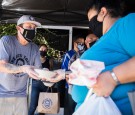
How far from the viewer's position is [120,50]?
1.64m

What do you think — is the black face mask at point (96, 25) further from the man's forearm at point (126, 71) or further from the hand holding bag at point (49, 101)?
the hand holding bag at point (49, 101)

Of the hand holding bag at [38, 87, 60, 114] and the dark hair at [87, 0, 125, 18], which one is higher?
the dark hair at [87, 0, 125, 18]

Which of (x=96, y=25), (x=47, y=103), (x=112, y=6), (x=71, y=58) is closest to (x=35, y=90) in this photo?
(x=71, y=58)

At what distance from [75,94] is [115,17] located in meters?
0.54

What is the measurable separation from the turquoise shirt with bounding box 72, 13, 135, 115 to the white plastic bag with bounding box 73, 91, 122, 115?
3.7 inches

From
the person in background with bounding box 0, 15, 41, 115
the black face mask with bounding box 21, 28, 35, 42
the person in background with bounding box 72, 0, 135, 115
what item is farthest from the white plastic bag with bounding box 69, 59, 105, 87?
the black face mask with bounding box 21, 28, 35, 42

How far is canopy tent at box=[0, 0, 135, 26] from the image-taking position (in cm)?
625

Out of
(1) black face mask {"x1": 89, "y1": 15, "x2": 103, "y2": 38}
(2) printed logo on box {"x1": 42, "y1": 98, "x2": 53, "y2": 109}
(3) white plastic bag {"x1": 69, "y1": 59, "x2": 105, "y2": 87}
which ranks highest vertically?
(1) black face mask {"x1": 89, "y1": 15, "x2": 103, "y2": 38}

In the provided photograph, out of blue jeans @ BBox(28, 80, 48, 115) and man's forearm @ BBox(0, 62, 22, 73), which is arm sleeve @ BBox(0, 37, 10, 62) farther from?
blue jeans @ BBox(28, 80, 48, 115)

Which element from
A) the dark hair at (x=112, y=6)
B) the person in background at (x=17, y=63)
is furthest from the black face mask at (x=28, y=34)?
the dark hair at (x=112, y=6)

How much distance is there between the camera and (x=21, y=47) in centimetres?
376

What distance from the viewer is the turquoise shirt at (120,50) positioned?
1587 mm

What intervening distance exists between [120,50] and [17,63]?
7.37ft

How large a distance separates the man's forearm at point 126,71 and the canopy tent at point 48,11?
15.5ft
